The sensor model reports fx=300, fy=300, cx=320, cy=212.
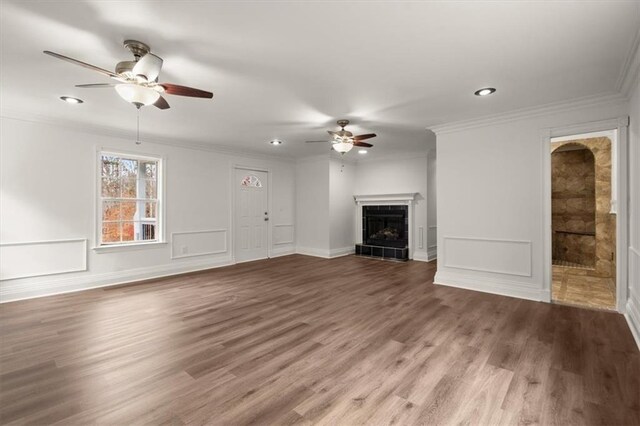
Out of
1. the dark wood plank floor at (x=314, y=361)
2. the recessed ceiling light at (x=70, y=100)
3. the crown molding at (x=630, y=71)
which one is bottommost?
the dark wood plank floor at (x=314, y=361)

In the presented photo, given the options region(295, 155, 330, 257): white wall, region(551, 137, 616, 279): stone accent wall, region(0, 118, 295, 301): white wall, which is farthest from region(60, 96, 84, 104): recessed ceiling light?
region(551, 137, 616, 279): stone accent wall

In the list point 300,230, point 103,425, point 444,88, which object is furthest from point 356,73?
point 300,230

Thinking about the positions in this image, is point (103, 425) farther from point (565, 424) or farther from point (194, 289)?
point (194, 289)

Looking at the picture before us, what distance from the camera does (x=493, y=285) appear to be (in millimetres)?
4207

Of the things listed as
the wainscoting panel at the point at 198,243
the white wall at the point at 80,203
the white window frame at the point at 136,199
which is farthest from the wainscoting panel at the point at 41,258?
the wainscoting panel at the point at 198,243

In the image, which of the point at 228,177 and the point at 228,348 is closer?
the point at 228,348

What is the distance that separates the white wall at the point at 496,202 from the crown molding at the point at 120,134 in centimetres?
403

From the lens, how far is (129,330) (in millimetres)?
2975

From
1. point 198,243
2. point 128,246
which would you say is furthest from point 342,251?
point 128,246

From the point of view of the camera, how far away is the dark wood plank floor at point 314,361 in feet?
5.88

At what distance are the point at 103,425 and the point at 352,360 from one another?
5.33 ft

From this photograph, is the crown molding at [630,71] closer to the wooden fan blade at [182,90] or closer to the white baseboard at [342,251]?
the wooden fan blade at [182,90]

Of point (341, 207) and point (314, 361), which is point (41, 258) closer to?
point (314, 361)

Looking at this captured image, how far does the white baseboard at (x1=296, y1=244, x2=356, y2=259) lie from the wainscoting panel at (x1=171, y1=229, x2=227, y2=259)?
6.94 feet
